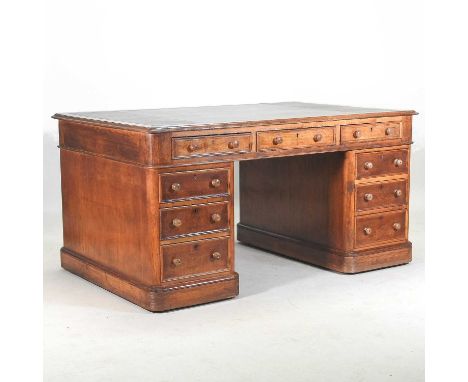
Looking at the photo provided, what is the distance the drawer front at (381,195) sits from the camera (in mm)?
4176

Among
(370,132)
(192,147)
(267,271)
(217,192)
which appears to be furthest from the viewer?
(267,271)

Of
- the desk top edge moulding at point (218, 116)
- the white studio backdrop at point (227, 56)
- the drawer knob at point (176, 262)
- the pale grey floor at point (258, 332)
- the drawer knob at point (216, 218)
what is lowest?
the pale grey floor at point (258, 332)

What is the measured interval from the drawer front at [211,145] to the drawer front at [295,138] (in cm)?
9

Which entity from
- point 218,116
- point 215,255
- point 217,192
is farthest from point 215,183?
point 218,116

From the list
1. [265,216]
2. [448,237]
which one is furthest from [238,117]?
[448,237]

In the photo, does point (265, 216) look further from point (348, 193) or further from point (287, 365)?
point (287, 365)

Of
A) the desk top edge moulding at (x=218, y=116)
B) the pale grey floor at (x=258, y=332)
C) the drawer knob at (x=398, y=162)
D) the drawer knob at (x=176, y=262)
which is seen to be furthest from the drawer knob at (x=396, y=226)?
the drawer knob at (x=176, y=262)

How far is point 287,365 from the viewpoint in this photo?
2850mm

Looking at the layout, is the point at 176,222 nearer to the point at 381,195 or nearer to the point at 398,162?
the point at 381,195

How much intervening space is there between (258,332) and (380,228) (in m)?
1.30

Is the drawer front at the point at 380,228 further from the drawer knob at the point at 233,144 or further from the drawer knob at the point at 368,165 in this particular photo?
the drawer knob at the point at 233,144

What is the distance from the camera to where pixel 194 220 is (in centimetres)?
359

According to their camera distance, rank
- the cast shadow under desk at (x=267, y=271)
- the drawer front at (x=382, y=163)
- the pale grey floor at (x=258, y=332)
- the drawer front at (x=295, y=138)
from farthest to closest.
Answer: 1. the drawer front at (x=382, y=163)
2. the cast shadow under desk at (x=267, y=271)
3. the drawer front at (x=295, y=138)
4. the pale grey floor at (x=258, y=332)

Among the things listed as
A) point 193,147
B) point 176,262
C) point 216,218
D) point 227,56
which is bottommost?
point 176,262
